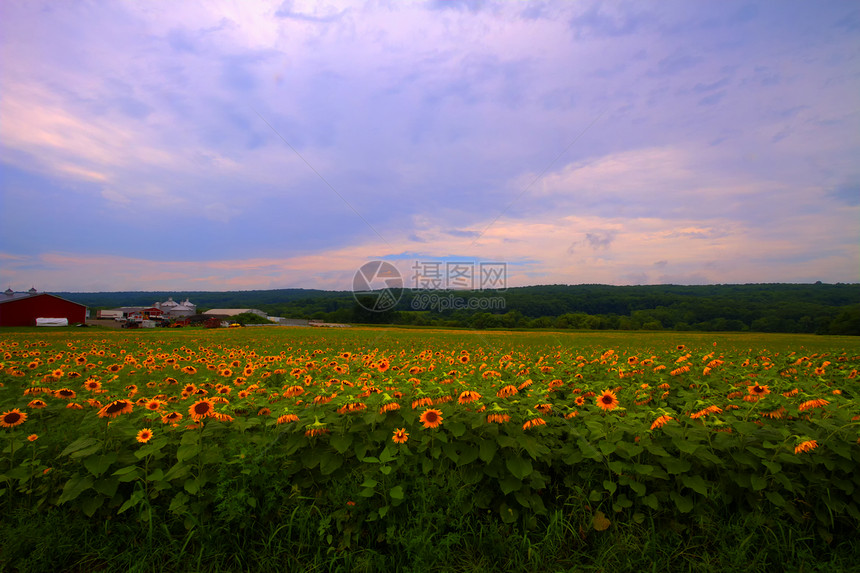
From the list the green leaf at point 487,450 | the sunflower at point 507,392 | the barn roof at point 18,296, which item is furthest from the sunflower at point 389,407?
the barn roof at point 18,296

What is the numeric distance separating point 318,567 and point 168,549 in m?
1.24

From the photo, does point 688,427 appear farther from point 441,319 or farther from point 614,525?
point 441,319

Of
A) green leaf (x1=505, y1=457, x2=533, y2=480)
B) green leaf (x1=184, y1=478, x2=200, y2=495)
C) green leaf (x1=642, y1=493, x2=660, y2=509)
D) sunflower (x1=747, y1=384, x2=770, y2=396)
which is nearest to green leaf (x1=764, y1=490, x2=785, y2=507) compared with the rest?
green leaf (x1=642, y1=493, x2=660, y2=509)

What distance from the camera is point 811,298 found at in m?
66.2

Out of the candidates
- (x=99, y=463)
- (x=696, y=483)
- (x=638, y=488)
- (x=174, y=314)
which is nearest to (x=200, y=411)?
(x=99, y=463)

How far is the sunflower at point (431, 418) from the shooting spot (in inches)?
140

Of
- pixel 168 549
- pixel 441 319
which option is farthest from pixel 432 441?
Answer: pixel 441 319

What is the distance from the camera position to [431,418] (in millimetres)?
3598

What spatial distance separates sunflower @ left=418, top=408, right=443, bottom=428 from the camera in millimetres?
3549

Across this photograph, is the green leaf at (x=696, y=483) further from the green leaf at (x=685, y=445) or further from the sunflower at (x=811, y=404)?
the sunflower at (x=811, y=404)

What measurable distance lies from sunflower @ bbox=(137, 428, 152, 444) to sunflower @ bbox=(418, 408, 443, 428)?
247 centimetres

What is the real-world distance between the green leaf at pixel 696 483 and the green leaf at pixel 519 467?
1291mm

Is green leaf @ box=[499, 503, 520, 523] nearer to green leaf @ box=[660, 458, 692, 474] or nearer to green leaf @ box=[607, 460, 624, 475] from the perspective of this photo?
green leaf @ box=[607, 460, 624, 475]

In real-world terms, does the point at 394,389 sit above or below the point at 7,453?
above
